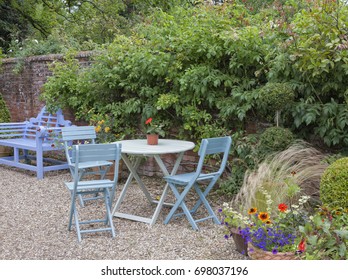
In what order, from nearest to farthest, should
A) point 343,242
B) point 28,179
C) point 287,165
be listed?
point 343,242 → point 287,165 → point 28,179

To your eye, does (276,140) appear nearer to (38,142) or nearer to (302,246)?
(302,246)

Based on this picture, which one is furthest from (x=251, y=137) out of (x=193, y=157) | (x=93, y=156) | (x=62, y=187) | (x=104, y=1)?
(x=104, y=1)

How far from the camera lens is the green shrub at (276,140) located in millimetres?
5051

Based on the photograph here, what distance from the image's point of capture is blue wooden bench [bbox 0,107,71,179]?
Result: 730cm

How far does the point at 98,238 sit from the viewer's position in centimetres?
445

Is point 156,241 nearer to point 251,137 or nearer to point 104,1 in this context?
point 251,137

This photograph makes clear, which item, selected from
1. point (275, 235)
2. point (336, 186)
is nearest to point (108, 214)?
point (275, 235)

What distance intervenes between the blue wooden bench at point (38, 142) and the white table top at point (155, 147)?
2.33 m

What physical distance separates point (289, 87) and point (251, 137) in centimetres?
84

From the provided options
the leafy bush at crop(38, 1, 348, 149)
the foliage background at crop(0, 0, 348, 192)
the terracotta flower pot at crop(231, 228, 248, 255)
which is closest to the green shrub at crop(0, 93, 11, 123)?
the foliage background at crop(0, 0, 348, 192)

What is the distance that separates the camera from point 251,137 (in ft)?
18.6

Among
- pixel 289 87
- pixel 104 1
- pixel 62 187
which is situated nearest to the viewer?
pixel 289 87

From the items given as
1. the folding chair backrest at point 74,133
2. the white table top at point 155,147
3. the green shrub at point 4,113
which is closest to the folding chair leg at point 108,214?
the white table top at point 155,147

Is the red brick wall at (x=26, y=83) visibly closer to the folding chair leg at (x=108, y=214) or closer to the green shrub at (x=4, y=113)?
the green shrub at (x=4, y=113)
